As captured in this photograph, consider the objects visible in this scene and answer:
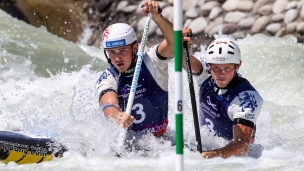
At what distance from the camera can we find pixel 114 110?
6234 millimetres

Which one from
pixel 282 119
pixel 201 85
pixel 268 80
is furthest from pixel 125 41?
pixel 268 80

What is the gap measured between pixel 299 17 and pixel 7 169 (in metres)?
8.00

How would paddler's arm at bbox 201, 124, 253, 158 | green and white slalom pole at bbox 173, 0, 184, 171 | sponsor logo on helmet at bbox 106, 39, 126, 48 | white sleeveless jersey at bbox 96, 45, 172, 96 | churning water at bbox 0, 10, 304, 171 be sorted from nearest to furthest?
green and white slalom pole at bbox 173, 0, 184, 171 → paddler's arm at bbox 201, 124, 253, 158 → churning water at bbox 0, 10, 304, 171 → sponsor logo on helmet at bbox 106, 39, 126, 48 → white sleeveless jersey at bbox 96, 45, 172, 96

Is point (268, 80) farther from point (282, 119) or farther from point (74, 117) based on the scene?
point (74, 117)

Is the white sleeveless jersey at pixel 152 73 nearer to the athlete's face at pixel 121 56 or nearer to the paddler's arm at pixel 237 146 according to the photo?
the athlete's face at pixel 121 56

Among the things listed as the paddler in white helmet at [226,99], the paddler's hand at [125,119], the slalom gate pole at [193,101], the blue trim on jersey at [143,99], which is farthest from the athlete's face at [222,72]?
the paddler's hand at [125,119]

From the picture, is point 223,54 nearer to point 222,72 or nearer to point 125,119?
point 222,72

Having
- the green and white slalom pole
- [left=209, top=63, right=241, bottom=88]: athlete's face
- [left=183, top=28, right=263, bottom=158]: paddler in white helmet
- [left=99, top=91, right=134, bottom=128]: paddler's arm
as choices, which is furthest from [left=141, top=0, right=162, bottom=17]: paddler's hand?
the green and white slalom pole

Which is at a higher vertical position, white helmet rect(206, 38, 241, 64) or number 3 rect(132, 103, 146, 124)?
white helmet rect(206, 38, 241, 64)

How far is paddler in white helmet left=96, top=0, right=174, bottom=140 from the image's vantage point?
6.37 metres

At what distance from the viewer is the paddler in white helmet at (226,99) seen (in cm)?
609

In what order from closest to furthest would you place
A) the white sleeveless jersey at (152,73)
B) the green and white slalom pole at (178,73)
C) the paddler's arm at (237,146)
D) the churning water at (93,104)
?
1. the green and white slalom pole at (178,73)
2. the paddler's arm at (237,146)
3. the churning water at (93,104)
4. the white sleeveless jersey at (152,73)

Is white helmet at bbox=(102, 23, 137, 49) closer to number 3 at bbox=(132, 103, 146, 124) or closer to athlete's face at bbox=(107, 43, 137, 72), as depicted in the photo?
athlete's face at bbox=(107, 43, 137, 72)

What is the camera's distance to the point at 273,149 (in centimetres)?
643
